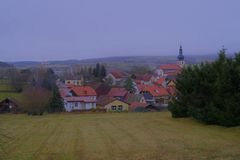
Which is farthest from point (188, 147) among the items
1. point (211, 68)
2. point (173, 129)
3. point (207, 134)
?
point (211, 68)

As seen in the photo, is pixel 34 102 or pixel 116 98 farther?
pixel 116 98

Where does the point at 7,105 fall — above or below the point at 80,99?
above

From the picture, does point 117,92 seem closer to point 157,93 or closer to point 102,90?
point 102,90

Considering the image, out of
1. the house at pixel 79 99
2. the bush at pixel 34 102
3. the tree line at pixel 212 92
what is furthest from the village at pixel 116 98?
the tree line at pixel 212 92

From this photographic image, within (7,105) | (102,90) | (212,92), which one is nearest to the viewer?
(212,92)

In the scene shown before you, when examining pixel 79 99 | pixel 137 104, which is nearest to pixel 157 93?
pixel 137 104

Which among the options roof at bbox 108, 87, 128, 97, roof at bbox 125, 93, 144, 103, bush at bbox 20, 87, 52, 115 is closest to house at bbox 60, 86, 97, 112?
roof at bbox 108, 87, 128, 97

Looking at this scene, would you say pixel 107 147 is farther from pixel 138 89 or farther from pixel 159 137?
pixel 138 89

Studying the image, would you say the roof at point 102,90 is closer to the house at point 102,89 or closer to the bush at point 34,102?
the house at point 102,89
